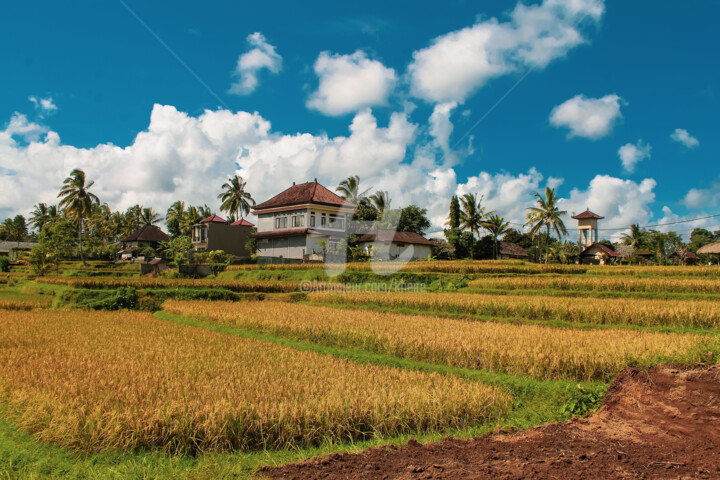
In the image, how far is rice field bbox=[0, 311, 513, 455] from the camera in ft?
14.6

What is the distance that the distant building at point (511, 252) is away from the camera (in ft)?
155

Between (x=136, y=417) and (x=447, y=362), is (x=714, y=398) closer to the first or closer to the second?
(x=447, y=362)

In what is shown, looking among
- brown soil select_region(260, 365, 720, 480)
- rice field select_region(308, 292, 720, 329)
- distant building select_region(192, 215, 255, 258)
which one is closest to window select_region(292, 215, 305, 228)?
distant building select_region(192, 215, 255, 258)

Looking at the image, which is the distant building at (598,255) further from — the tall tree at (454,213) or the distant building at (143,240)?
the distant building at (143,240)

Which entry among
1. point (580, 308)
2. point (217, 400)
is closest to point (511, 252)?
point (580, 308)

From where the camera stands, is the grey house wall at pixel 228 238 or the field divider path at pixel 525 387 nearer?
the field divider path at pixel 525 387

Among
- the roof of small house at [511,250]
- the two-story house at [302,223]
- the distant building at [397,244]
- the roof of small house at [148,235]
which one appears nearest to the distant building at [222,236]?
the two-story house at [302,223]

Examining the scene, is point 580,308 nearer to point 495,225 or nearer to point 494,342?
point 494,342

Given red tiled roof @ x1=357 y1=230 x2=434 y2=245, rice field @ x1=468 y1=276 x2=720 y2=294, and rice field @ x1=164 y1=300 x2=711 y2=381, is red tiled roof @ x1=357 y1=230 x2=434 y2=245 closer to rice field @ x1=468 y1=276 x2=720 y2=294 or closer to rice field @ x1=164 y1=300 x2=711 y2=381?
rice field @ x1=468 y1=276 x2=720 y2=294

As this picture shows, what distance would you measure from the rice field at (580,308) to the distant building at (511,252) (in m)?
32.4

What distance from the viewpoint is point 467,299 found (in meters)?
15.5

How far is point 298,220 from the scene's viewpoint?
1383 inches

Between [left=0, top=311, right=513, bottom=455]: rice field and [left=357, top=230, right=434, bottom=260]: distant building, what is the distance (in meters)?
29.7

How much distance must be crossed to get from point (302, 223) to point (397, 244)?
357 inches
